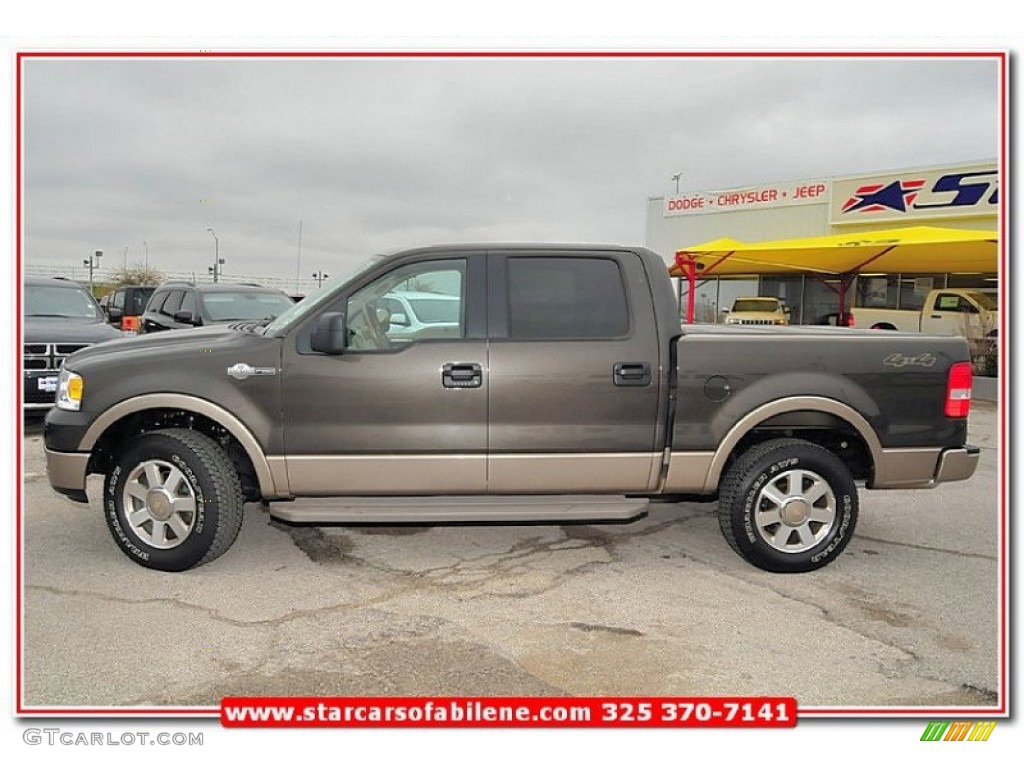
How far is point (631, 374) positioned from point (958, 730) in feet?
7.57

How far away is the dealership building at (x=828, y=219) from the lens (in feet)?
72.6

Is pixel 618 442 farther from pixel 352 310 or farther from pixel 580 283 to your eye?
pixel 352 310

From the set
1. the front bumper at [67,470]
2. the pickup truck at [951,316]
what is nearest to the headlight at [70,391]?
the front bumper at [67,470]

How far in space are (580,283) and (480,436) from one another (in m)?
1.08

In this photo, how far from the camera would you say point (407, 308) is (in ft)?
15.8

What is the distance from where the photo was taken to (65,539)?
5.27 meters

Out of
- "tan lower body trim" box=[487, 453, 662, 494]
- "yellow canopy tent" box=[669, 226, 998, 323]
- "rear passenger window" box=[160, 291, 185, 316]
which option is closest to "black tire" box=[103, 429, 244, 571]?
"tan lower body trim" box=[487, 453, 662, 494]

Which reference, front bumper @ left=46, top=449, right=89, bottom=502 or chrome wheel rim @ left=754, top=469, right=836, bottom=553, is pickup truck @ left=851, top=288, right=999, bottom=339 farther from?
front bumper @ left=46, top=449, right=89, bottom=502

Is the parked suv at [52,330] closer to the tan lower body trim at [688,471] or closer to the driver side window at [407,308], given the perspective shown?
the driver side window at [407,308]

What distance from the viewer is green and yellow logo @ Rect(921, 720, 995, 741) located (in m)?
3.20

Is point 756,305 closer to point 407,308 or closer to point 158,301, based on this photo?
point 158,301

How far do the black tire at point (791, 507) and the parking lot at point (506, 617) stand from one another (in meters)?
0.17

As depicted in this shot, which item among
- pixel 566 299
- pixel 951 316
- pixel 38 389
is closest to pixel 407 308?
pixel 566 299

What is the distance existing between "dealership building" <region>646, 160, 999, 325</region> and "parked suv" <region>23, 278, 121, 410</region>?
16.1 m
